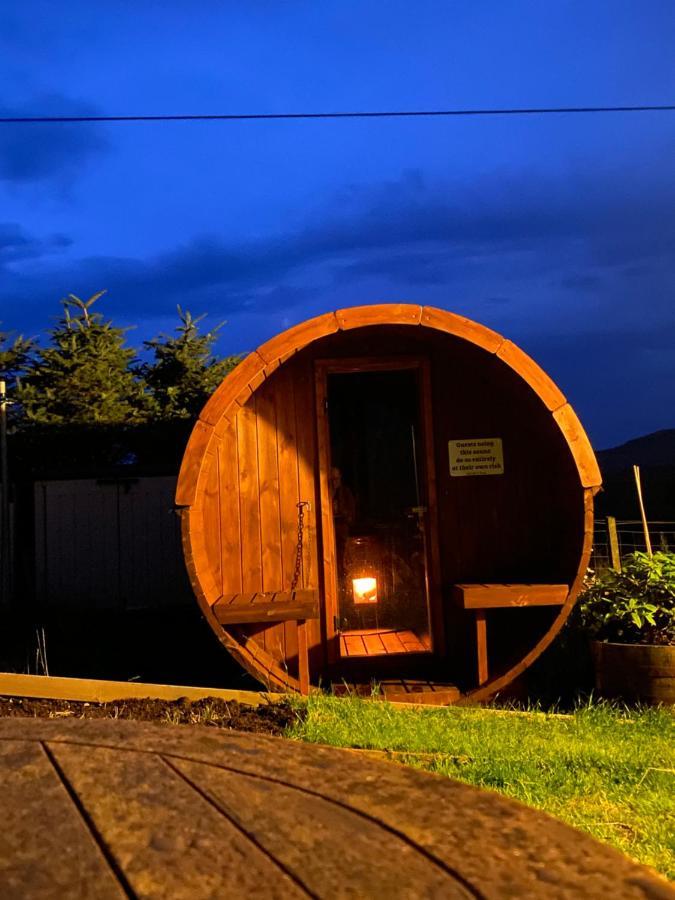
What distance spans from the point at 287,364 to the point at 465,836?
540 cm

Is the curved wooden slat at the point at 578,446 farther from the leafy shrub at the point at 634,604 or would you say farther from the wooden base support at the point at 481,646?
the wooden base support at the point at 481,646

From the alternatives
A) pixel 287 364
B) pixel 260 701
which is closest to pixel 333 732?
pixel 260 701

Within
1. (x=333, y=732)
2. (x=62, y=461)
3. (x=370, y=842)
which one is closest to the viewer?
(x=370, y=842)

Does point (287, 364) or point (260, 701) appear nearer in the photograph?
point (260, 701)

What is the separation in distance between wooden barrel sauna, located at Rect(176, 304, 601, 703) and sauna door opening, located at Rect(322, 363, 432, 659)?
0.04ft

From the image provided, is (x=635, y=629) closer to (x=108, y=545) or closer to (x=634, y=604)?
(x=634, y=604)

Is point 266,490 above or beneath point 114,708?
above

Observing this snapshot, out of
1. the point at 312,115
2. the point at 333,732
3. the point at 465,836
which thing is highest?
the point at 312,115

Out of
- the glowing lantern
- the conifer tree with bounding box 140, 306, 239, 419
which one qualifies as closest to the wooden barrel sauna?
the glowing lantern

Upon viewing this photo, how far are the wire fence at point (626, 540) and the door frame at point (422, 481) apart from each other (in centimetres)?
167

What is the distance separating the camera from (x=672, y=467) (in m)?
29.1

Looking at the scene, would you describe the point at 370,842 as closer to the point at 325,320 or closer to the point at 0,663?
the point at 325,320

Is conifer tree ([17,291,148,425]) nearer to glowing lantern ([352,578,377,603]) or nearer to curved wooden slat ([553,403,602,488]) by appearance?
glowing lantern ([352,578,377,603])

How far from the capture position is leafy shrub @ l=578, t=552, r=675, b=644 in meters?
4.91
